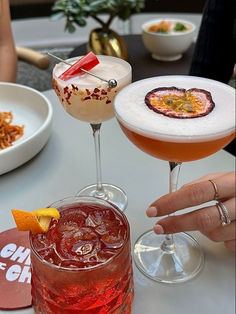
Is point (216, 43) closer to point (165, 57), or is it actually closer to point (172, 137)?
point (165, 57)

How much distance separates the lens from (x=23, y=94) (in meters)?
1.27

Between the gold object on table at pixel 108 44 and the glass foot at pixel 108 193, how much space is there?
3.89 feet

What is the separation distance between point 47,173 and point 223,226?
471 millimetres

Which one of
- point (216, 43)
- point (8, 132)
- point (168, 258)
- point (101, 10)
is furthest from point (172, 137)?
point (101, 10)

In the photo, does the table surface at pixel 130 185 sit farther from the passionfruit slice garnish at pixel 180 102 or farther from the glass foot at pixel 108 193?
the passionfruit slice garnish at pixel 180 102

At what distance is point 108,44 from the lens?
2082 mm

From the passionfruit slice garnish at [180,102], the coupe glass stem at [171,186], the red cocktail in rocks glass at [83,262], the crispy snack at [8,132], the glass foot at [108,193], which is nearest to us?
the red cocktail in rocks glass at [83,262]

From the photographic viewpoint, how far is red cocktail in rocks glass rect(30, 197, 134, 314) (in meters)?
0.58

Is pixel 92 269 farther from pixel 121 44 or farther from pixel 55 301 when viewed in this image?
pixel 121 44

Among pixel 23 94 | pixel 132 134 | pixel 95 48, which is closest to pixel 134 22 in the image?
pixel 95 48

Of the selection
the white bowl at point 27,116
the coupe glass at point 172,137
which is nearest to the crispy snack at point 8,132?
the white bowl at point 27,116

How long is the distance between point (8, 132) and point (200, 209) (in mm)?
607

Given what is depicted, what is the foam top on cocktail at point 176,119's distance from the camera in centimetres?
66

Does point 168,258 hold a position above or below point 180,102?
below
